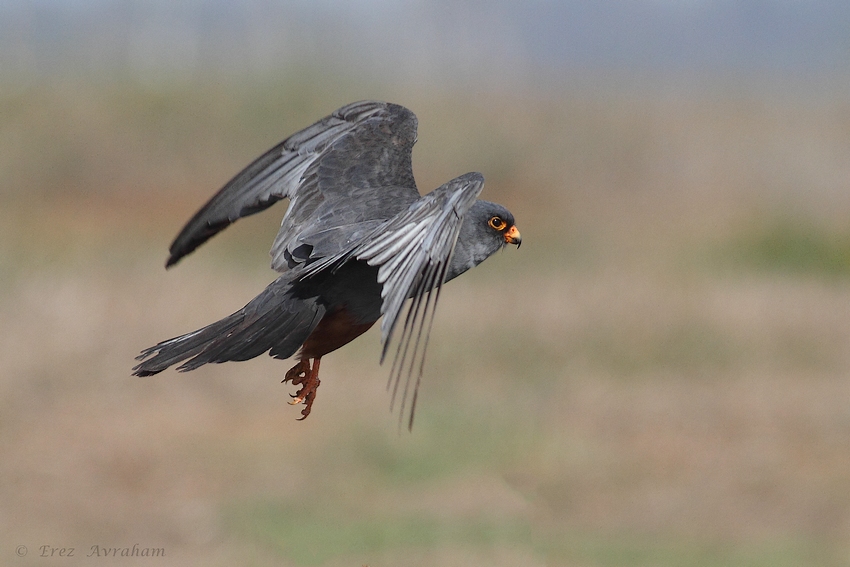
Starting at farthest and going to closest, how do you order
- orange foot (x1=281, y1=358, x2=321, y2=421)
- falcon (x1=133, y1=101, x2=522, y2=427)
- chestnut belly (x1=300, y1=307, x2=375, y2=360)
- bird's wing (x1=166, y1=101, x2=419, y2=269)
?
bird's wing (x1=166, y1=101, x2=419, y2=269), orange foot (x1=281, y1=358, x2=321, y2=421), chestnut belly (x1=300, y1=307, x2=375, y2=360), falcon (x1=133, y1=101, x2=522, y2=427)

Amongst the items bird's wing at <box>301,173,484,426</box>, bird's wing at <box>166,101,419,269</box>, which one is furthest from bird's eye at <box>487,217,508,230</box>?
bird's wing at <box>301,173,484,426</box>

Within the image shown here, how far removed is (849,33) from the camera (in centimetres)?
6869

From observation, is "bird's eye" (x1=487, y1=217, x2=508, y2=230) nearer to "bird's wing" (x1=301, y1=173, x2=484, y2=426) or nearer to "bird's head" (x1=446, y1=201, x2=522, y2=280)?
"bird's head" (x1=446, y1=201, x2=522, y2=280)

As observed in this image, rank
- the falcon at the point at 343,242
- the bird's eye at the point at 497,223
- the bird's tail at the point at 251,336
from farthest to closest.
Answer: the bird's eye at the point at 497,223
the bird's tail at the point at 251,336
the falcon at the point at 343,242

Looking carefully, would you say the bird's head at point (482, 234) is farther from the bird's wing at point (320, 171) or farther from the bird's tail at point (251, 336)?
the bird's tail at point (251, 336)

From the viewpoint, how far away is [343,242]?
20.7ft

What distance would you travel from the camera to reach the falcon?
5488 mm

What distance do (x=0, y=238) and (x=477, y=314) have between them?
10.7 meters

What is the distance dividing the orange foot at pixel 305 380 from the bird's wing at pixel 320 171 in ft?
2.62

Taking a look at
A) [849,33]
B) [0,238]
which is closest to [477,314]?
[0,238]

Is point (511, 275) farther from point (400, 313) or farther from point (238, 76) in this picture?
point (238, 76)

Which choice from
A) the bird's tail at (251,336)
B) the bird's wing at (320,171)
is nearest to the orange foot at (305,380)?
the bird's tail at (251,336)

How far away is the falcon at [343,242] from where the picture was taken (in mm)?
5488

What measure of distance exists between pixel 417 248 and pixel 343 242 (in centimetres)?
91
